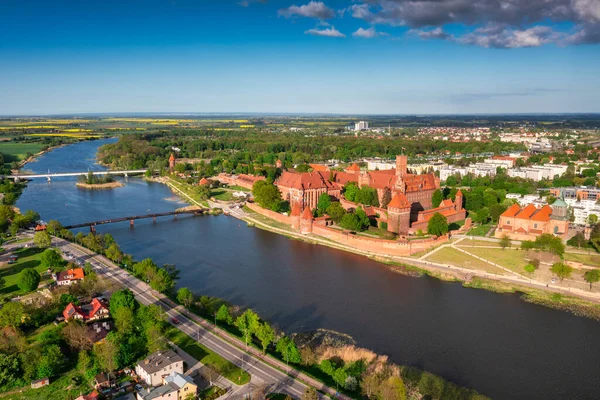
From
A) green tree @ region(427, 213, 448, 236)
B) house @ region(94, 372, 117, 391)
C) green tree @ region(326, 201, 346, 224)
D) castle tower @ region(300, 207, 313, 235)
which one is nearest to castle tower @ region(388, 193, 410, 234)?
green tree @ region(427, 213, 448, 236)

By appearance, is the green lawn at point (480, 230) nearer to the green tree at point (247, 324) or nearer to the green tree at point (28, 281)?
the green tree at point (247, 324)

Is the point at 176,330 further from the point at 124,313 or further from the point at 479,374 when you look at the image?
the point at 479,374

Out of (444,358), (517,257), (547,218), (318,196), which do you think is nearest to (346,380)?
(444,358)

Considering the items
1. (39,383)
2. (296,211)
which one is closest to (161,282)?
(39,383)

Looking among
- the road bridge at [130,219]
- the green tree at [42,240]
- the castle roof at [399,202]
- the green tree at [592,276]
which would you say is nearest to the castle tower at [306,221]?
the castle roof at [399,202]

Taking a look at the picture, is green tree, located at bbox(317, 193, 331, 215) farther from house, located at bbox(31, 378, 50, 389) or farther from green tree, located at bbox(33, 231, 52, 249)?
house, located at bbox(31, 378, 50, 389)

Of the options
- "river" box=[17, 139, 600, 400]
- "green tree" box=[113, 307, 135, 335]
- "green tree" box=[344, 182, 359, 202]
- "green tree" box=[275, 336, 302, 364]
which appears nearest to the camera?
"green tree" box=[275, 336, 302, 364]

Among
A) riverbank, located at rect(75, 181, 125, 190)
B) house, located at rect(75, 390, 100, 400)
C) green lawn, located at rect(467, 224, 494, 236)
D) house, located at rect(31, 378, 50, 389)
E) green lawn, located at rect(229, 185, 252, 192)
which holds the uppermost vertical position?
house, located at rect(75, 390, 100, 400)
